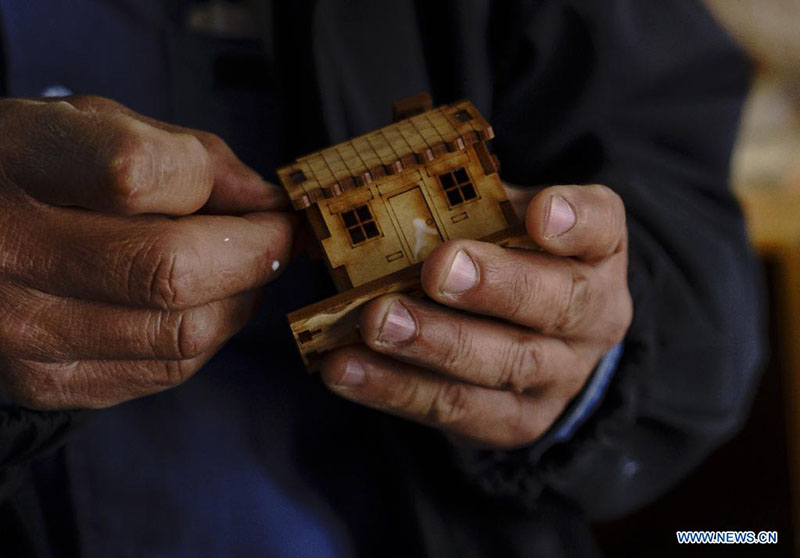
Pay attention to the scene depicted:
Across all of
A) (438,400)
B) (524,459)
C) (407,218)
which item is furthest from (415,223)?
(524,459)

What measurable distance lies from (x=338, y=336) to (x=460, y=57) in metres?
0.28

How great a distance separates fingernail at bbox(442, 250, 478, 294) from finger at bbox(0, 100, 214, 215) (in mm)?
126

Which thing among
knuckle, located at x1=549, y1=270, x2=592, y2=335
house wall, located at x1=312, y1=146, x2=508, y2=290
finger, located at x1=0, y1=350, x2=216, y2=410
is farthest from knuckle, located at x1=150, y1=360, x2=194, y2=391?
knuckle, located at x1=549, y1=270, x2=592, y2=335

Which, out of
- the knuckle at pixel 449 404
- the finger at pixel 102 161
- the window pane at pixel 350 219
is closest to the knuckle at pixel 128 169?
the finger at pixel 102 161

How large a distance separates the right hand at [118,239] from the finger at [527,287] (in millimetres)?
95

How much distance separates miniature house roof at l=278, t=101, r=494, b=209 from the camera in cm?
38

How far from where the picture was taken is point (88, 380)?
430mm

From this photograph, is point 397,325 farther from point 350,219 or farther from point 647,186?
point 647,186

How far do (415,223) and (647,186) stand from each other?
241 mm

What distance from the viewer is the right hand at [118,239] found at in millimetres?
345

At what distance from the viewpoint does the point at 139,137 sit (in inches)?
13.3

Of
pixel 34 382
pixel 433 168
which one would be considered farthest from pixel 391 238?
pixel 34 382

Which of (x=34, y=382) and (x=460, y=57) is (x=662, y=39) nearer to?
(x=460, y=57)

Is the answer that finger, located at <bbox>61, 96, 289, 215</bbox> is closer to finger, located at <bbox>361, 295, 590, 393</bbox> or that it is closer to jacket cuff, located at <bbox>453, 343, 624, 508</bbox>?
finger, located at <bbox>361, 295, 590, 393</bbox>
